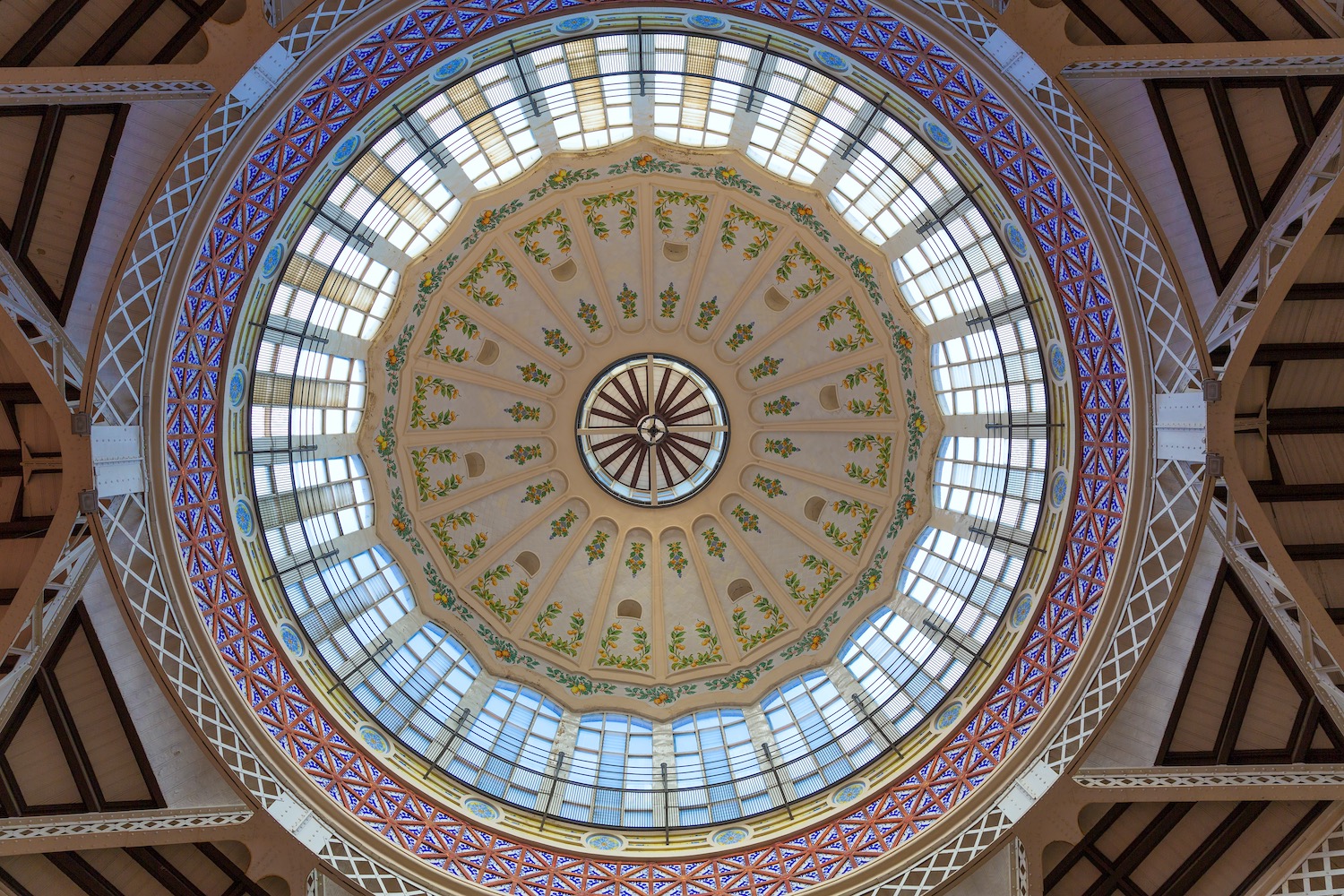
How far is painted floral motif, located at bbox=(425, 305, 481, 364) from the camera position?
24.8m

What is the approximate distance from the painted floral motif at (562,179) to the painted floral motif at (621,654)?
12.5 metres

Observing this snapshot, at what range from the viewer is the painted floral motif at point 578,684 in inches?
960

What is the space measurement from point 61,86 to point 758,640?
20113mm

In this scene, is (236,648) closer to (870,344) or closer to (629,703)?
(629,703)

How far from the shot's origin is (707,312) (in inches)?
1044

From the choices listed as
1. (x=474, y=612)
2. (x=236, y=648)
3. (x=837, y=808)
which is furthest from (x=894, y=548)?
(x=236, y=648)

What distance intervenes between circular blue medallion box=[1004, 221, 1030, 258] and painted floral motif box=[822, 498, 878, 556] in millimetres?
8962

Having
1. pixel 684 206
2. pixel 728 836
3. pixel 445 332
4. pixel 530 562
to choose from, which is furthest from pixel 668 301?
pixel 728 836

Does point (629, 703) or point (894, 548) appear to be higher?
point (894, 548)

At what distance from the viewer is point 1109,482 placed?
57.2ft

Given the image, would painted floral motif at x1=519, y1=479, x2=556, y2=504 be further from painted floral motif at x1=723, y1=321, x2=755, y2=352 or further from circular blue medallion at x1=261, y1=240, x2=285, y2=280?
circular blue medallion at x1=261, y1=240, x2=285, y2=280

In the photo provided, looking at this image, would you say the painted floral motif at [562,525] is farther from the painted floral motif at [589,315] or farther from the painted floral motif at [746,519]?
the painted floral motif at [589,315]

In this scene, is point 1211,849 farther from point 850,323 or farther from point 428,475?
point 428,475

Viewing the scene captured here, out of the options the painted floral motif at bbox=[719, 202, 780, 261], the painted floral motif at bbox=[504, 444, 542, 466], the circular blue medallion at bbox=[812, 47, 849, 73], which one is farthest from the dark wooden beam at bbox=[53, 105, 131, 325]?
the painted floral motif at bbox=[719, 202, 780, 261]
